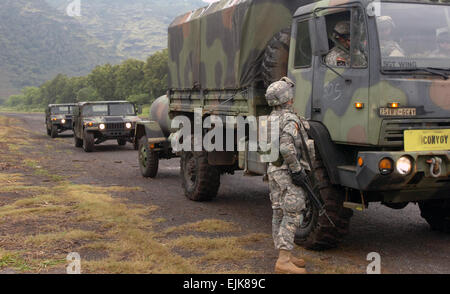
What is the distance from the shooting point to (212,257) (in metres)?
6.14

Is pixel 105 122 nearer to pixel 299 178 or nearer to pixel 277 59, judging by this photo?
pixel 277 59

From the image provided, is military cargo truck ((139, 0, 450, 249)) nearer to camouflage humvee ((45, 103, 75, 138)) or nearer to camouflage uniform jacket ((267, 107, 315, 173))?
camouflage uniform jacket ((267, 107, 315, 173))

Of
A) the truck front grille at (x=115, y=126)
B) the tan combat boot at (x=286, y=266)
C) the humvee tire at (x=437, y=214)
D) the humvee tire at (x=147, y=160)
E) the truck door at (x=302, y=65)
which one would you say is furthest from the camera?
the truck front grille at (x=115, y=126)

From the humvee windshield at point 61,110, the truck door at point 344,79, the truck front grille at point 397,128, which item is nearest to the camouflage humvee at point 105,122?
the humvee windshield at point 61,110

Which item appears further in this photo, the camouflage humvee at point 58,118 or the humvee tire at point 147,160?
the camouflage humvee at point 58,118

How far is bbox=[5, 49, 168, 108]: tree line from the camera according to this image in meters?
59.3

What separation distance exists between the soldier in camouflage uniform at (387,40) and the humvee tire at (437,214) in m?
2.09

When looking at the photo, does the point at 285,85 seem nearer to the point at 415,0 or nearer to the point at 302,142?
the point at 302,142

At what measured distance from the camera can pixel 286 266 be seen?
543cm

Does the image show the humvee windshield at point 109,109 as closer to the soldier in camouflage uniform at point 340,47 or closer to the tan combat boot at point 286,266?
the soldier in camouflage uniform at point 340,47

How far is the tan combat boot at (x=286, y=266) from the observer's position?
540cm

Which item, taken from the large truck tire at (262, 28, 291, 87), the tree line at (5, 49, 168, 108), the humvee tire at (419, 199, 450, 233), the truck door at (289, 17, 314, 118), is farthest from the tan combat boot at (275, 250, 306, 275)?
the tree line at (5, 49, 168, 108)

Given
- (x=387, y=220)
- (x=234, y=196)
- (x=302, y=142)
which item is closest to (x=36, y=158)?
(x=234, y=196)

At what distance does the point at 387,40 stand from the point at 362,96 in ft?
1.99
